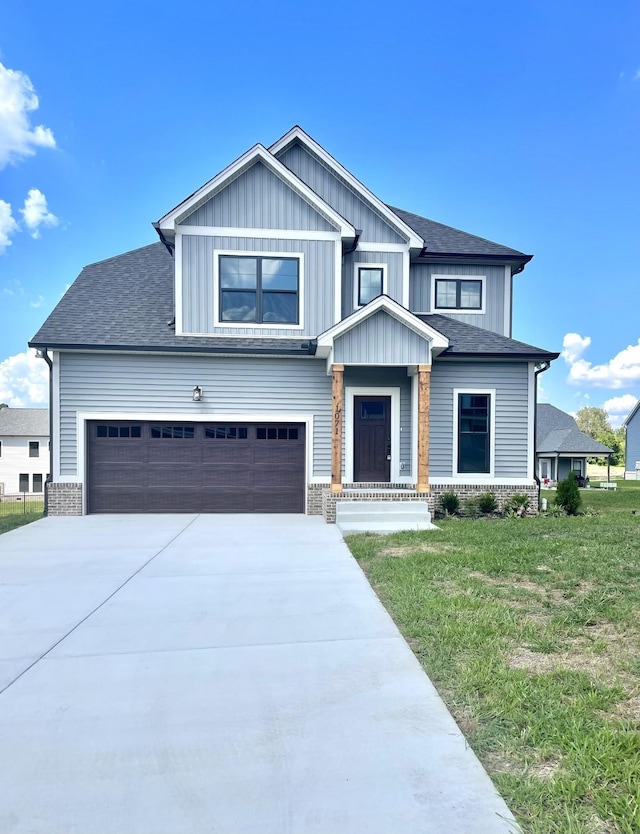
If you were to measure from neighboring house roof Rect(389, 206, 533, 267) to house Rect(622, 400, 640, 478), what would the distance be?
1321 inches

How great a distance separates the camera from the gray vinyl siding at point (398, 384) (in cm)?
1102

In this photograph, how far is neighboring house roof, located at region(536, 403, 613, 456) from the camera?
29.2 m

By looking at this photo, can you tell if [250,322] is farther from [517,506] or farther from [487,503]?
[517,506]

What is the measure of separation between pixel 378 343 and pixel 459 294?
4036 mm

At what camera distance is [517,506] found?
10.7 m

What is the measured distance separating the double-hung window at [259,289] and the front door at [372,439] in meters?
2.56

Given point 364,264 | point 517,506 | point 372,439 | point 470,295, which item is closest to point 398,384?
point 372,439

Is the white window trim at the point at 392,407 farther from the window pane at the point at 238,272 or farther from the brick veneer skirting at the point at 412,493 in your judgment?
the window pane at the point at 238,272

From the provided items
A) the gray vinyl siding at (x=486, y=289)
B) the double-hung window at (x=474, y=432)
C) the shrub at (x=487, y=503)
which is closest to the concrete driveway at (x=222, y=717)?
the shrub at (x=487, y=503)

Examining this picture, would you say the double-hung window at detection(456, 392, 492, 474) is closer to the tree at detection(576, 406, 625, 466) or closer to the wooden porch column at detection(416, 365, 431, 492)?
the wooden porch column at detection(416, 365, 431, 492)

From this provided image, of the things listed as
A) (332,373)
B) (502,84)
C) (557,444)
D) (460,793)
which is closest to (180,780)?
(460,793)

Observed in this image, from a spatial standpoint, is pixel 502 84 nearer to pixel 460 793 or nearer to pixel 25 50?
pixel 25 50

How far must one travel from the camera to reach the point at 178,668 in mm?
3641

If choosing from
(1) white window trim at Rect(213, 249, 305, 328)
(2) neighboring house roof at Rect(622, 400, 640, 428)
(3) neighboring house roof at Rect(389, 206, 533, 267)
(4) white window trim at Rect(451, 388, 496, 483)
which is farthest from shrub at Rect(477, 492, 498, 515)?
(2) neighboring house roof at Rect(622, 400, 640, 428)
